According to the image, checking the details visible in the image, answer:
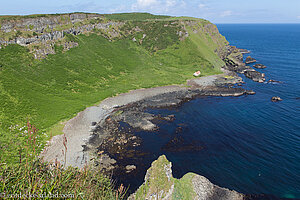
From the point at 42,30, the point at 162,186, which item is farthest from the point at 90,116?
the point at 42,30

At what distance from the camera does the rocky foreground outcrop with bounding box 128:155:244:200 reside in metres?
27.7

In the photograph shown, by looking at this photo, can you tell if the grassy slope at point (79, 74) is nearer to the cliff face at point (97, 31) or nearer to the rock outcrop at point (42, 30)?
the rock outcrop at point (42, 30)

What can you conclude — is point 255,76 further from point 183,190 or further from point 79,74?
point 183,190

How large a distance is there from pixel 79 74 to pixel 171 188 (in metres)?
69.7

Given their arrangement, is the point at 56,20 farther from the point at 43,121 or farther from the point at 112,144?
the point at 112,144

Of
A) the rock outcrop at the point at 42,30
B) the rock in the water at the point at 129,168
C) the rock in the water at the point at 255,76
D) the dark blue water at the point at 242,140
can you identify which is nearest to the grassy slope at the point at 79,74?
the rock outcrop at the point at 42,30

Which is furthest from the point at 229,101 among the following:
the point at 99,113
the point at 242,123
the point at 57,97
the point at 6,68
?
the point at 6,68

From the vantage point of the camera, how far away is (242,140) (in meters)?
53.0

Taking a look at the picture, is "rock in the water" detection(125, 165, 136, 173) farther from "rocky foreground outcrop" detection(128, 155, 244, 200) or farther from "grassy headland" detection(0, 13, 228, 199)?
"rocky foreground outcrop" detection(128, 155, 244, 200)

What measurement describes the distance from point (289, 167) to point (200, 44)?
367 feet

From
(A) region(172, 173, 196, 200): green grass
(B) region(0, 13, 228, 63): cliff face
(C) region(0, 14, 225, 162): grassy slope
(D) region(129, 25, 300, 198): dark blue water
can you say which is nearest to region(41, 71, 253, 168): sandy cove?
(C) region(0, 14, 225, 162): grassy slope

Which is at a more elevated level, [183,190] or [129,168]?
[183,190]

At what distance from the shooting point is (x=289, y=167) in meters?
42.8

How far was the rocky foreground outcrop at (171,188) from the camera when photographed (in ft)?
91.0
